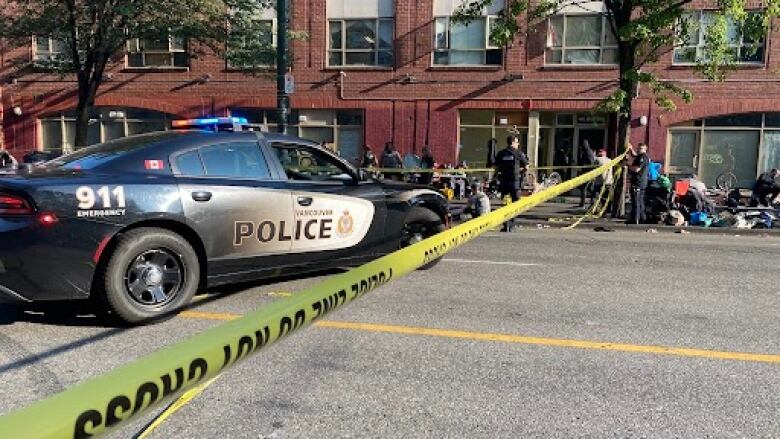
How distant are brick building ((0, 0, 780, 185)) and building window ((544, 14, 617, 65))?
0.03 metres

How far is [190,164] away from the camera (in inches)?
199

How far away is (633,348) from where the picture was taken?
4402 millimetres

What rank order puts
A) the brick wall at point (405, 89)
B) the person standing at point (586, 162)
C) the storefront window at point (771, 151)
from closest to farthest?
1. the person standing at point (586, 162)
2. the storefront window at point (771, 151)
3. the brick wall at point (405, 89)

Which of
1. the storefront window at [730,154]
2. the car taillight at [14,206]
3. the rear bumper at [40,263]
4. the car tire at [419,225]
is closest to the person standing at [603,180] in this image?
the storefront window at [730,154]

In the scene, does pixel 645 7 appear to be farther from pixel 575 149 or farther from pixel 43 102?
pixel 43 102

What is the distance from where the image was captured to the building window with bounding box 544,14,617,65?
20047 mm

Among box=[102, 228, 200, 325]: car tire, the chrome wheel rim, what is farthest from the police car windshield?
the chrome wheel rim

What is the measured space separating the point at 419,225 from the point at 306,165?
1.37 meters

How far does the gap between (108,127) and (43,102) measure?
8.39 ft

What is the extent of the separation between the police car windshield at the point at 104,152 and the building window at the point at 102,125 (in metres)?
18.1

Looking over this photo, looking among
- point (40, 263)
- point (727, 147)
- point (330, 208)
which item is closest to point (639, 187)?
point (330, 208)

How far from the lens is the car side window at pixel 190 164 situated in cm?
498

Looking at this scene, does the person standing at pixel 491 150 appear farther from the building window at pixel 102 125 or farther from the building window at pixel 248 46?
the building window at pixel 102 125

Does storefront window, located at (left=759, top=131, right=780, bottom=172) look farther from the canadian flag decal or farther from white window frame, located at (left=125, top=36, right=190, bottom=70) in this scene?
the canadian flag decal
